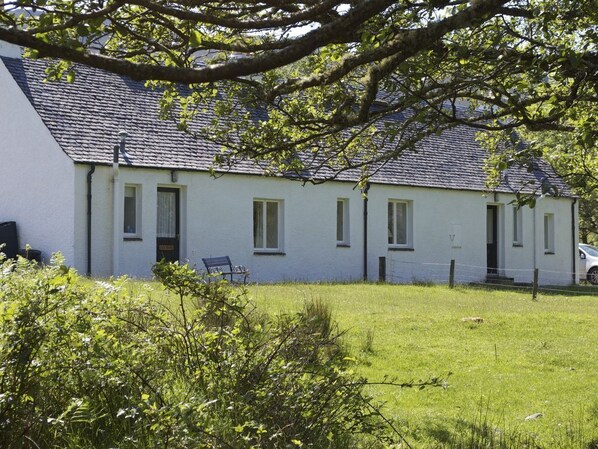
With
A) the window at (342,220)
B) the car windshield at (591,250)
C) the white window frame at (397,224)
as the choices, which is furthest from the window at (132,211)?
the car windshield at (591,250)

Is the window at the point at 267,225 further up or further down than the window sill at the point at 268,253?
further up

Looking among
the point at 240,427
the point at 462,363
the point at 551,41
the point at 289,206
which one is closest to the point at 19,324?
the point at 240,427

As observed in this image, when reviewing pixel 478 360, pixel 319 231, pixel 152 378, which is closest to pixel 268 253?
pixel 319 231

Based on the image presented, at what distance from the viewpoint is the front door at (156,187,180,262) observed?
24.4m

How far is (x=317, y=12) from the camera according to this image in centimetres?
573

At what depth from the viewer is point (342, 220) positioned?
28.1m

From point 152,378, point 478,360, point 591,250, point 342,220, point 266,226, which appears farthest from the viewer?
point 591,250

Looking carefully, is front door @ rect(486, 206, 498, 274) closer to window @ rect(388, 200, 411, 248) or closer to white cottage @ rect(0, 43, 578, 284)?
white cottage @ rect(0, 43, 578, 284)

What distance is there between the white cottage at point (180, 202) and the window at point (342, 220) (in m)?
0.04

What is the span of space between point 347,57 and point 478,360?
226 inches

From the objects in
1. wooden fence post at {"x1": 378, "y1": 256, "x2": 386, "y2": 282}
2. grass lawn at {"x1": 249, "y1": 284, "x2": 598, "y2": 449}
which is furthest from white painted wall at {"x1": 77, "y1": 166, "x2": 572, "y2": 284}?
grass lawn at {"x1": 249, "y1": 284, "x2": 598, "y2": 449}

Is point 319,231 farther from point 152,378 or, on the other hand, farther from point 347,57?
point 152,378

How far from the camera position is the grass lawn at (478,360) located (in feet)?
27.7

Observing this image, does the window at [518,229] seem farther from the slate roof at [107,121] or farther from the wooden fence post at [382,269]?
the wooden fence post at [382,269]
